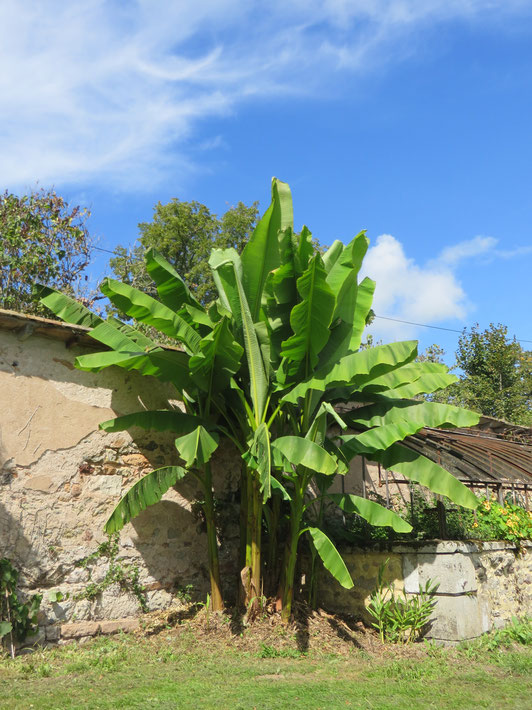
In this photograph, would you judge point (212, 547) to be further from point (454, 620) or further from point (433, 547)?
point (454, 620)

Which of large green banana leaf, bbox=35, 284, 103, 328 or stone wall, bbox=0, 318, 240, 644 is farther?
large green banana leaf, bbox=35, 284, 103, 328

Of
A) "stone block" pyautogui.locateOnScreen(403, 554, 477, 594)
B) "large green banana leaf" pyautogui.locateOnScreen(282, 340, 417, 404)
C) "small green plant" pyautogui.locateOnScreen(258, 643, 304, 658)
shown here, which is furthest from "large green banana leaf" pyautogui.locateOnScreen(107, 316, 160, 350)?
"stone block" pyautogui.locateOnScreen(403, 554, 477, 594)

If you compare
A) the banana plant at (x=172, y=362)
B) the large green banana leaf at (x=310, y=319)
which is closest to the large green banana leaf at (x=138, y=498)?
the banana plant at (x=172, y=362)

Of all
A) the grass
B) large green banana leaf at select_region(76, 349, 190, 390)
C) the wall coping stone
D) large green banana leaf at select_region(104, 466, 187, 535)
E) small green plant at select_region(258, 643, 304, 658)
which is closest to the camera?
the grass

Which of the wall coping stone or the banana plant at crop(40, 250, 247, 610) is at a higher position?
the banana plant at crop(40, 250, 247, 610)

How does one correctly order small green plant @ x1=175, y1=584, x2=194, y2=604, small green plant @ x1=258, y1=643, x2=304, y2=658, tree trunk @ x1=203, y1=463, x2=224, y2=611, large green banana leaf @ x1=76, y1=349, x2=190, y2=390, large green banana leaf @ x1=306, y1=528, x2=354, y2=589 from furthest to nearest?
small green plant @ x1=175, y1=584, x2=194, y2=604 < tree trunk @ x1=203, y1=463, x2=224, y2=611 < large green banana leaf @ x1=76, y1=349, x2=190, y2=390 < small green plant @ x1=258, y1=643, x2=304, y2=658 < large green banana leaf @ x1=306, y1=528, x2=354, y2=589

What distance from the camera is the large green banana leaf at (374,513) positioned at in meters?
6.32

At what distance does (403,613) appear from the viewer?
6.98m

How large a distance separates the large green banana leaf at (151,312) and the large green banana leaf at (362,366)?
1.25 metres

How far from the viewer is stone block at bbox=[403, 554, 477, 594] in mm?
6875

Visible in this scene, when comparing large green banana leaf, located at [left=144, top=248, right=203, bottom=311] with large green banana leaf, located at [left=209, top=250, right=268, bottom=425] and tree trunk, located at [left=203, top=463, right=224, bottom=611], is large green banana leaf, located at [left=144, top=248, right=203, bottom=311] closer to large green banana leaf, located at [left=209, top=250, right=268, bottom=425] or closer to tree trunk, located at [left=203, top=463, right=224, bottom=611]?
large green banana leaf, located at [left=209, top=250, right=268, bottom=425]

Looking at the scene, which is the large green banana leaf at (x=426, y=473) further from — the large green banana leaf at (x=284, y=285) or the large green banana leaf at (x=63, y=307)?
the large green banana leaf at (x=63, y=307)

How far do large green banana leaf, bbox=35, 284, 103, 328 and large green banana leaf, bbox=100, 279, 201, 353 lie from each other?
22.5 inches

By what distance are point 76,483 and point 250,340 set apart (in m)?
2.51
